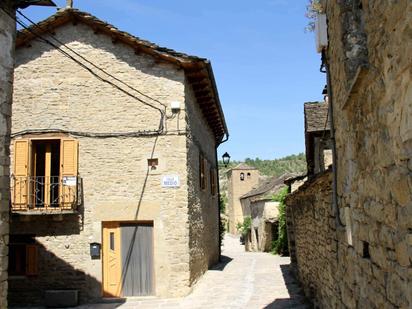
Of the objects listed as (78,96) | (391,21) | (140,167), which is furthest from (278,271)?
(391,21)

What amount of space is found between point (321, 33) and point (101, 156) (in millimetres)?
7547

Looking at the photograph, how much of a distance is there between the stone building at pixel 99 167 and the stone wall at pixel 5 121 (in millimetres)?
5364

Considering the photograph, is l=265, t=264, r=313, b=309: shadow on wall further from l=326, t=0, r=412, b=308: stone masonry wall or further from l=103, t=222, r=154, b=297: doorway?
l=326, t=0, r=412, b=308: stone masonry wall

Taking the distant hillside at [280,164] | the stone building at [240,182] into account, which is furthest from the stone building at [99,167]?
the distant hillside at [280,164]

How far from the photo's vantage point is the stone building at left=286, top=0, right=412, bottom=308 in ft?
8.51

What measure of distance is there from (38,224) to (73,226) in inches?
35.7

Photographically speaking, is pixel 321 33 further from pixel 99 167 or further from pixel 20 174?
pixel 20 174

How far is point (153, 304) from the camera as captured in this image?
34.0 feet

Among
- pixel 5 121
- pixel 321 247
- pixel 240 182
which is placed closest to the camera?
pixel 5 121

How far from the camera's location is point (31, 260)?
1145cm

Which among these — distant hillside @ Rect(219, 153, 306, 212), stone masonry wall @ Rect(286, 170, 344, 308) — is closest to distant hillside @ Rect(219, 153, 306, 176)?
distant hillside @ Rect(219, 153, 306, 212)

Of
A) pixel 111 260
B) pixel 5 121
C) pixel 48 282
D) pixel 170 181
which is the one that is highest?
pixel 5 121

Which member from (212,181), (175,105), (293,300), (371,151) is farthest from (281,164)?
(371,151)

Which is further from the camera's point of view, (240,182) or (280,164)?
(280,164)
